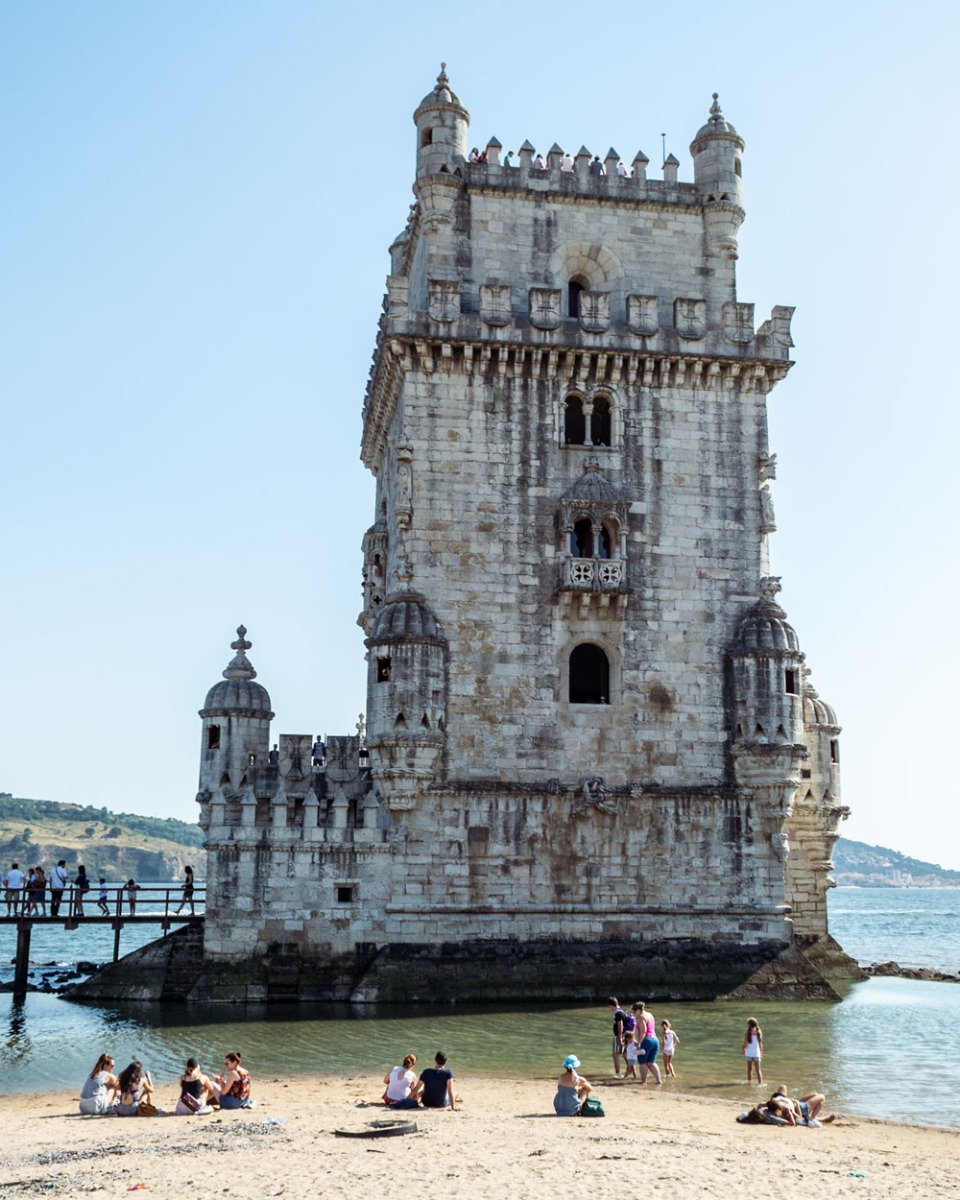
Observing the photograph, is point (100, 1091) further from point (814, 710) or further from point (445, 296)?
point (814, 710)

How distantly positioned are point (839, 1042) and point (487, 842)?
32.0 ft

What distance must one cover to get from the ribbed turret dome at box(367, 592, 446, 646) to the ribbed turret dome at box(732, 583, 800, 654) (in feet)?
26.8

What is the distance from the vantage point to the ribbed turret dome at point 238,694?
3766 centimetres

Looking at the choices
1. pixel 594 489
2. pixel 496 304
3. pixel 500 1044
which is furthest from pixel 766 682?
pixel 496 304

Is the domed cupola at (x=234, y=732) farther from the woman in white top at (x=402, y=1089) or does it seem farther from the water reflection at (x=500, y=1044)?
the woman in white top at (x=402, y=1089)

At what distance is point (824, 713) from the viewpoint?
41.6 m

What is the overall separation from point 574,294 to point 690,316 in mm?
3638

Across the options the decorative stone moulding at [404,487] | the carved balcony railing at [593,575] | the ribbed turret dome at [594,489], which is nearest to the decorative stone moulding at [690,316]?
the ribbed turret dome at [594,489]

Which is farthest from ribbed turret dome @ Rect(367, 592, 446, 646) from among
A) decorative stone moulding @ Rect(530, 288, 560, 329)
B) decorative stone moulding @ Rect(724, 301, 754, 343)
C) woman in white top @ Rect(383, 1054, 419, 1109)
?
woman in white top @ Rect(383, 1054, 419, 1109)

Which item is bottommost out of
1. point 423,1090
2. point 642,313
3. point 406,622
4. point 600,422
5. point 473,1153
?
point 473,1153

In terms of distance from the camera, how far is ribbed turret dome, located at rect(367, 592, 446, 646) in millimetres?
34594

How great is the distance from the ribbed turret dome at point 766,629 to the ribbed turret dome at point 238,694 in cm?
1321

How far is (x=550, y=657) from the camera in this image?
3581 centimetres

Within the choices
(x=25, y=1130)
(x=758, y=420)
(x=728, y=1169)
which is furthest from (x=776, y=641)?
(x=25, y=1130)
